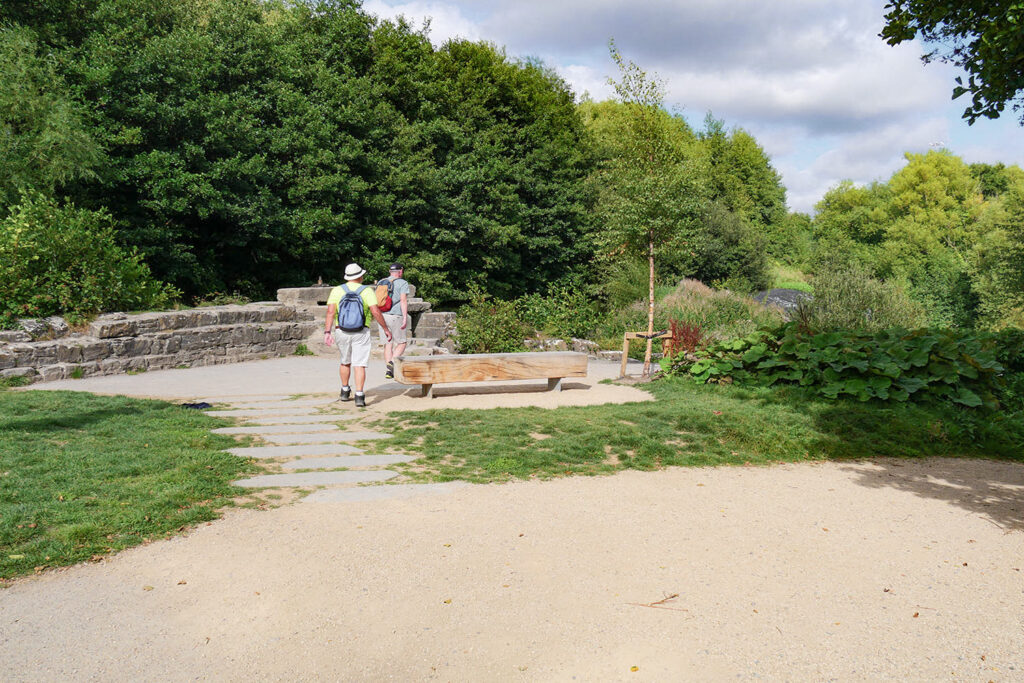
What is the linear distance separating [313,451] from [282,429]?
999 mm

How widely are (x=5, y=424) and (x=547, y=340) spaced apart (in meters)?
10.9

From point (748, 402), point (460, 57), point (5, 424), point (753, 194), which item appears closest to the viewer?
point (5, 424)

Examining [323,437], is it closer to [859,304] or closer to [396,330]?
[396,330]

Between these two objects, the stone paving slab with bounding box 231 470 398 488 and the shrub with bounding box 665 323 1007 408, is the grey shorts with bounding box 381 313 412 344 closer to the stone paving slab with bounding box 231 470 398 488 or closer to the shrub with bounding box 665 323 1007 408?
the shrub with bounding box 665 323 1007 408

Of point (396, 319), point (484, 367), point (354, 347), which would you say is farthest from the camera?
point (396, 319)

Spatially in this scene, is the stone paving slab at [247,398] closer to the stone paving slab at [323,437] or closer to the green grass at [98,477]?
the green grass at [98,477]

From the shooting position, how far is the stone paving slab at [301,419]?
749 centimetres

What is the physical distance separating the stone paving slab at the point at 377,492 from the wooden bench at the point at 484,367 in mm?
3588

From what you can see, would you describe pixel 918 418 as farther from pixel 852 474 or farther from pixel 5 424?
pixel 5 424

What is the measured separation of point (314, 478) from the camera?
217 inches

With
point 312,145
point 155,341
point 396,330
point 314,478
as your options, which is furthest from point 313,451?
point 312,145

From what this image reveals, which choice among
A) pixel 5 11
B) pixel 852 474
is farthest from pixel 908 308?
pixel 5 11

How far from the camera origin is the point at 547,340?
52.2 ft

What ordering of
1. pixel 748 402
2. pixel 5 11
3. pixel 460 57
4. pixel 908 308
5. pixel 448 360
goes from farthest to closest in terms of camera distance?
pixel 460 57
pixel 908 308
pixel 5 11
pixel 448 360
pixel 748 402
